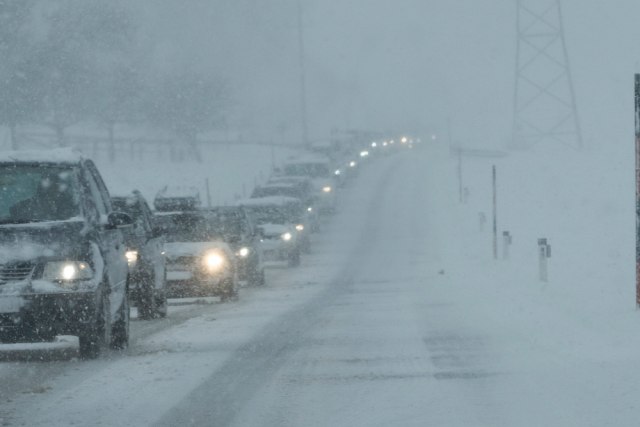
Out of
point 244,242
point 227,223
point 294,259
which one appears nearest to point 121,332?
point 227,223

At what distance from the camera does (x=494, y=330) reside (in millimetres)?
14531

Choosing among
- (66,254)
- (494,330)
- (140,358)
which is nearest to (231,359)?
(140,358)

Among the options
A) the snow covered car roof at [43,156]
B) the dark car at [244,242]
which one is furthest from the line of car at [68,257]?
the dark car at [244,242]

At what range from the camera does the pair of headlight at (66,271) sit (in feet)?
39.0

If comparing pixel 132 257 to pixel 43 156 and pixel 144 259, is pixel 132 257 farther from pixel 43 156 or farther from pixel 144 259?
pixel 43 156

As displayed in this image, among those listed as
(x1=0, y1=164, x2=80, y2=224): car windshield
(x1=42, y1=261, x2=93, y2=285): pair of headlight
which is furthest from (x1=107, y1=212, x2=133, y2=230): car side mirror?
(x1=42, y1=261, x2=93, y2=285): pair of headlight

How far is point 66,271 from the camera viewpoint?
11969 mm

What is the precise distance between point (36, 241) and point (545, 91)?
6240cm

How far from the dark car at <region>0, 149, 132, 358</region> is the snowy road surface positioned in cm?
39

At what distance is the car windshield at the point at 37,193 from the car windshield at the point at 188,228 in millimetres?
9547

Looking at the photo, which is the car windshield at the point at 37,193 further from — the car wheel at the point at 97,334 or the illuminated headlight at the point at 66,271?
the car wheel at the point at 97,334

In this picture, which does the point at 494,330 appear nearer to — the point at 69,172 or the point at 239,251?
the point at 69,172

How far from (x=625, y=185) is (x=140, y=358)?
5297 centimetres

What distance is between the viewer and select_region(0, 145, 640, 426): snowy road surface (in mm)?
8531
